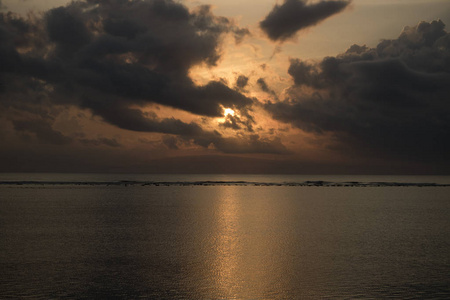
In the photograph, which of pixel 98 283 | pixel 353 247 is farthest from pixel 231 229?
pixel 98 283

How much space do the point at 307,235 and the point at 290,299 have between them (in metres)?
26.0

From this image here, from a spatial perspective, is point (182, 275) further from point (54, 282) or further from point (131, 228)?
point (131, 228)

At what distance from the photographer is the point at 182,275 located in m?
28.6

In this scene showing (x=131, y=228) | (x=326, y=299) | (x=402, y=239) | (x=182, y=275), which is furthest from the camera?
(x=131, y=228)

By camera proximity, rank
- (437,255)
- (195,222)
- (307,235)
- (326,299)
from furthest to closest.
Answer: (195,222) → (307,235) → (437,255) → (326,299)

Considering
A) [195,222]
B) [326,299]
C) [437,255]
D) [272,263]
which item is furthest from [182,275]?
[195,222]

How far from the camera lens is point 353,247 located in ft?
132

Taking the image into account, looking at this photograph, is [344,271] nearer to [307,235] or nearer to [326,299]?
[326,299]

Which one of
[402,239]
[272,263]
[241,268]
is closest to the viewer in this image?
[241,268]

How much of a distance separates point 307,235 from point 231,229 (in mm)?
10008

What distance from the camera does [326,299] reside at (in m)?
23.3

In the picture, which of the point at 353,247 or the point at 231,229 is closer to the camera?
the point at 353,247

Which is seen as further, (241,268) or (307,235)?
(307,235)

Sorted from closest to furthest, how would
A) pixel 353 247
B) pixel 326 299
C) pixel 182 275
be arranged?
pixel 326 299 < pixel 182 275 < pixel 353 247
